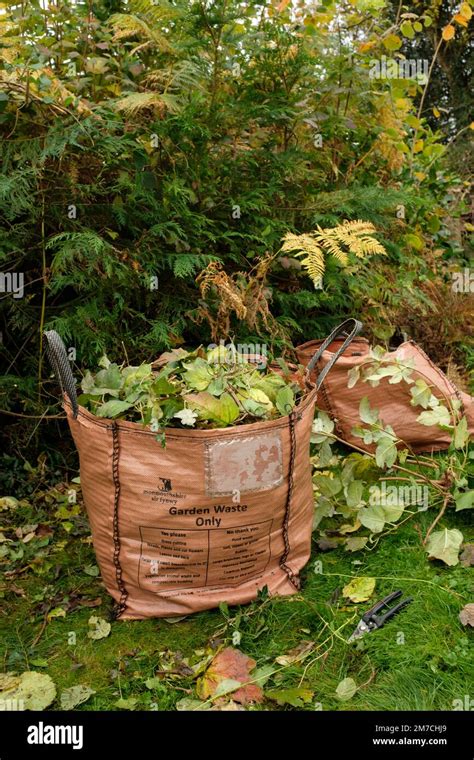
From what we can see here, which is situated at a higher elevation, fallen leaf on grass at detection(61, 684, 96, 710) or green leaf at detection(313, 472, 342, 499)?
green leaf at detection(313, 472, 342, 499)

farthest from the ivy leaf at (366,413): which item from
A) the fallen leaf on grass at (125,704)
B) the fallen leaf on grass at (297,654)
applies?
the fallen leaf on grass at (125,704)

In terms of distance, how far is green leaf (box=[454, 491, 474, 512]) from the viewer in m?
2.38

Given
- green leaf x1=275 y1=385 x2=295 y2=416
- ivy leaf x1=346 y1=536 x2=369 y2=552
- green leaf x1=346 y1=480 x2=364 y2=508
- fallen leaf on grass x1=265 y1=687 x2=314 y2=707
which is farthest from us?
green leaf x1=346 y1=480 x2=364 y2=508

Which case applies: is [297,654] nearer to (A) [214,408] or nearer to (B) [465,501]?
(A) [214,408]

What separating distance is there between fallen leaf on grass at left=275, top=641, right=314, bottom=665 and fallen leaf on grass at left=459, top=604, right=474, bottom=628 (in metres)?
0.43

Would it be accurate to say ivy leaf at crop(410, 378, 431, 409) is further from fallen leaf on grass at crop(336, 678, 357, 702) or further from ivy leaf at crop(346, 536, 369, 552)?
fallen leaf on grass at crop(336, 678, 357, 702)

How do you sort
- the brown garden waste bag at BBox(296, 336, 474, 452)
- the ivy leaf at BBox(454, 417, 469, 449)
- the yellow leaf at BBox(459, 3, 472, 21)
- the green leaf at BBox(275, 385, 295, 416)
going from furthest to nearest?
the yellow leaf at BBox(459, 3, 472, 21) → the brown garden waste bag at BBox(296, 336, 474, 452) → the ivy leaf at BBox(454, 417, 469, 449) → the green leaf at BBox(275, 385, 295, 416)

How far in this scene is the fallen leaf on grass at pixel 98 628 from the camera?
2.05 metres

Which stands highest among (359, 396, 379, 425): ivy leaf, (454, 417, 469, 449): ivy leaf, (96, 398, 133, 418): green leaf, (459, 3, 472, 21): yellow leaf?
(459, 3, 472, 21): yellow leaf

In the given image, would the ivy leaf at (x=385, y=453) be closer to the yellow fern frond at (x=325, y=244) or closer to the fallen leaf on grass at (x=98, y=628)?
the yellow fern frond at (x=325, y=244)

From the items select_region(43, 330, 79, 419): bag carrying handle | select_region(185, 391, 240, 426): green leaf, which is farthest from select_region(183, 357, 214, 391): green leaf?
select_region(43, 330, 79, 419): bag carrying handle

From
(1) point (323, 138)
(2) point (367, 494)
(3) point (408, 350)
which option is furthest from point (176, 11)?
(2) point (367, 494)

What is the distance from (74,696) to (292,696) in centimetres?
58

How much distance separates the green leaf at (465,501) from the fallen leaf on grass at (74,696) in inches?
54.0
